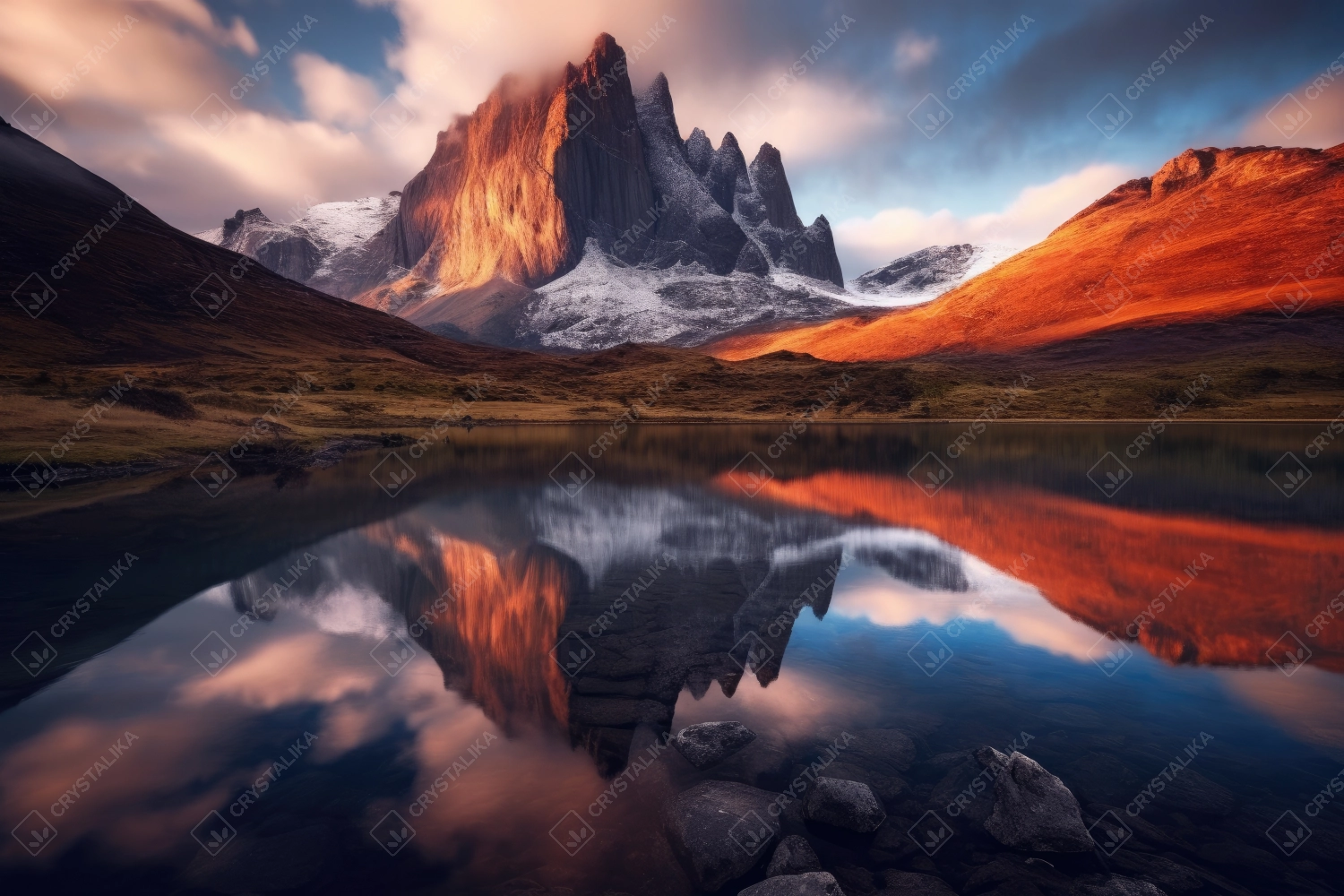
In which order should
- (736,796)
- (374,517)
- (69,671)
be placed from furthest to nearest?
(374,517)
(69,671)
(736,796)

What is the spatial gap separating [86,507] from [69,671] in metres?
23.8

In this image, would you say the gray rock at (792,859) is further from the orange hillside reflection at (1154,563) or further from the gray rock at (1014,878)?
the orange hillside reflection at (1154,563)

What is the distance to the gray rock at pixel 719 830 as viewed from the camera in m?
8.09

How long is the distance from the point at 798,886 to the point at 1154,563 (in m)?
21.4

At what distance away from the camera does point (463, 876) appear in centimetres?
803

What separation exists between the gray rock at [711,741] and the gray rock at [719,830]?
0.70 m

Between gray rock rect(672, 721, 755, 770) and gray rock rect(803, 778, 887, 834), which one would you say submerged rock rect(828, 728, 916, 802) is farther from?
gray rock rect(672, 721, 755, 770)

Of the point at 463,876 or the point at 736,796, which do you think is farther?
the point at 736,796

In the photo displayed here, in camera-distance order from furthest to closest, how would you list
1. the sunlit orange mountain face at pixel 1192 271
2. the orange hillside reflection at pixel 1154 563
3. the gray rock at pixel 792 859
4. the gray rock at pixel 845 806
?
the sunlit orange mountain face at pixel 1192 271, the orange hillside reflection at pixel 1154 563, the gray rock at pixel 845 806, the gray rock at pixel 792 859

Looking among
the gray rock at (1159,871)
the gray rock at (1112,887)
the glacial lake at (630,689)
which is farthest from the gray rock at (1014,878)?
the gray rock at (1159,871)

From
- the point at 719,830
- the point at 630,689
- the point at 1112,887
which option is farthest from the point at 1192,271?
the point at 719,830

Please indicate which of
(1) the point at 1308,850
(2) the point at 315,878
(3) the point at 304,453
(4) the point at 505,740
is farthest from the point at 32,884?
(3) the point at 304,453

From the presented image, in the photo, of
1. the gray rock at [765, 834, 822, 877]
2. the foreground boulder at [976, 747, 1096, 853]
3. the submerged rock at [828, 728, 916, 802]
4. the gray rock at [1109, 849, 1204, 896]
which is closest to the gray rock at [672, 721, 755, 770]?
the submerged rock at [828, 728, 916, 802]

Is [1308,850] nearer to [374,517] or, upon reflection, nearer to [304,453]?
[374,517]
